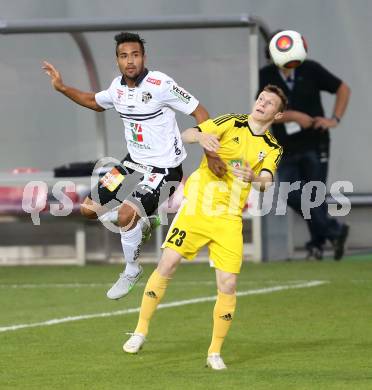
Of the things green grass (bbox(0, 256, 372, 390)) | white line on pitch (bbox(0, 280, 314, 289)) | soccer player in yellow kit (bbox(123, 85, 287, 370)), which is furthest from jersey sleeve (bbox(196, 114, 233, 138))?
white line on pitch (bbox(0, 280, 314, 289))

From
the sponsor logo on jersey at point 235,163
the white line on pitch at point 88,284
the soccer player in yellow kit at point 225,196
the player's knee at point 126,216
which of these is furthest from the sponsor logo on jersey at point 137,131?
the white line on pitch at point 88,284

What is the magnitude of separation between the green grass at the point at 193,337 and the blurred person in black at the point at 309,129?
98 cm

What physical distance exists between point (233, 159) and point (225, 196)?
238mm

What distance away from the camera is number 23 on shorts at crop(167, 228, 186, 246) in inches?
343

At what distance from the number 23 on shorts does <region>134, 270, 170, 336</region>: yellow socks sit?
28 cm

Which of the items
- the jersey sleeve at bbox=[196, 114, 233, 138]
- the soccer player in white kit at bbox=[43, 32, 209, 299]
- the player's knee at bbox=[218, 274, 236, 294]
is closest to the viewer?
the player's knee at bbox=[218, 274, 236, 294]

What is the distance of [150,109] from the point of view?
10367 millimetres

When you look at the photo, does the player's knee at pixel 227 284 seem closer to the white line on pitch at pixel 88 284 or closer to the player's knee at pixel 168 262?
the player's knee at pixel 168 262

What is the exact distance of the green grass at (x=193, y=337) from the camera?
8000mm

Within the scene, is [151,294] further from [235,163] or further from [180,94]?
[180,94]

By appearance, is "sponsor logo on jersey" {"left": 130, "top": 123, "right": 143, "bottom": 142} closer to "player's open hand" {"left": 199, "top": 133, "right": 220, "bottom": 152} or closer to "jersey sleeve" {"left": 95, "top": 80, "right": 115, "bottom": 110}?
"jersey sleeve" {"left": 95, "top": 80, "right": 115, "bottom": 110}

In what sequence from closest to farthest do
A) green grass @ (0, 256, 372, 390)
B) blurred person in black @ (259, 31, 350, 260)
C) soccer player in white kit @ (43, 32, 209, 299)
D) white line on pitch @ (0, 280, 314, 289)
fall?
green grass @ (0, 256, 372, 390) < soccer player in white kit @ (43, 32, 209, 299) < white line on pitch @ (0, 280, 314, 289) < blurred person in black @ (259, 31, 350, 260)

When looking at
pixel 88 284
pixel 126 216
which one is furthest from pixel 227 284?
pixel 88 284

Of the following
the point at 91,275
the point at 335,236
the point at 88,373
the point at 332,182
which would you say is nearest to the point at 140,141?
the point at 88,373
